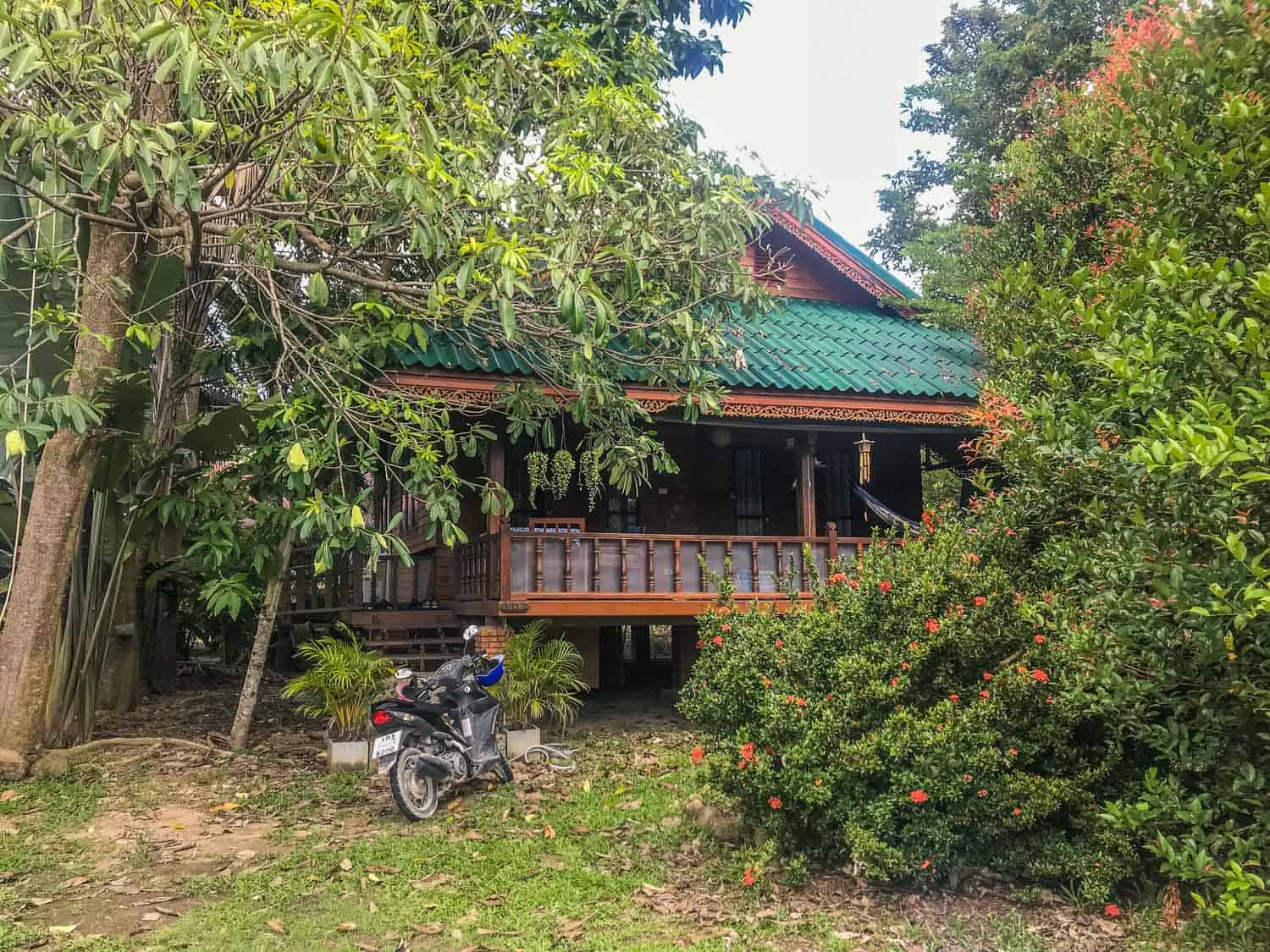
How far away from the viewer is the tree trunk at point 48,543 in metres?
7.80

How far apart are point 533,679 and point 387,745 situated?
249 centimetres

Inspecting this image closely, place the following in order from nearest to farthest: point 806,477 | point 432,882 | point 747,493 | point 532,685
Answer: point 432,882 → point 532,685 → point 806,477 → point 747,493

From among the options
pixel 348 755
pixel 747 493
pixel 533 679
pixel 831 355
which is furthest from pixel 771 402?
pixel 348 755

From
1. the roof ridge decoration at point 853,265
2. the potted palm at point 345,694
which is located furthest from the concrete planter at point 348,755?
the roof ridge decoration at point 853,265

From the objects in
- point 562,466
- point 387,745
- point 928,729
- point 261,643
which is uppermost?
point 562,466

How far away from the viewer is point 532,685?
8969 millimetres

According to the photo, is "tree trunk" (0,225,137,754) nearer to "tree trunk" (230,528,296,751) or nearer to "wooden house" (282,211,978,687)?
"tree trunk" (230,528,296,751)

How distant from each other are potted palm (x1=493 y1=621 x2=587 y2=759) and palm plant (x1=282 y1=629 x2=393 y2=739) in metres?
1.14

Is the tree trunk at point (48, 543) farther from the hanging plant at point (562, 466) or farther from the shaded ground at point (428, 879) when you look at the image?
the hanging plant at point (562, 466)

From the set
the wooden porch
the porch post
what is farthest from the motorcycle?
the porch post

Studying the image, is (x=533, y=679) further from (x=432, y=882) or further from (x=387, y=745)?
(x=432, y=882)

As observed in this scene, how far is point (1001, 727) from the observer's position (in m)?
5.01

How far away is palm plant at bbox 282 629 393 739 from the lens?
27.5 feet

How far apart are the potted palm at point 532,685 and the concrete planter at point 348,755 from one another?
4.24ft
